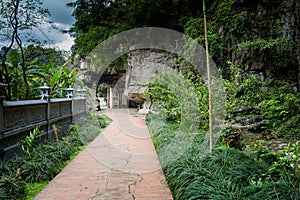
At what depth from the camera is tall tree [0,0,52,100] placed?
5852 millimetres

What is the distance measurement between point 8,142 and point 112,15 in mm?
11178

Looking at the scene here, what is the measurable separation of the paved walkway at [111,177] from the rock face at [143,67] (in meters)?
7.92

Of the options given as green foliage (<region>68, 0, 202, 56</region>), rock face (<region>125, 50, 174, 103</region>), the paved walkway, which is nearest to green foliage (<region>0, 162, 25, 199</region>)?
the paved walkway

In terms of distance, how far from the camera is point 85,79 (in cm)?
1903

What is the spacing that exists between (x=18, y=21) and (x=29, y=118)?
2957 mm

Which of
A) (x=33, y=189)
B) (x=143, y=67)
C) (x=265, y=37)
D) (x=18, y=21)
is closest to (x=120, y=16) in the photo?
(x=143, y=67)

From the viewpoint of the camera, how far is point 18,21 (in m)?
6.10

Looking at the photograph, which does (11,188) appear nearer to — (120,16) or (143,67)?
(143,67)

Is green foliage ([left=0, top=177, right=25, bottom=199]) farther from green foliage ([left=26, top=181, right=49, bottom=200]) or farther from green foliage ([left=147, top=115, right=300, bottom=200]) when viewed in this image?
green foliage ([left=147, top=115, right=300, bottom=200])

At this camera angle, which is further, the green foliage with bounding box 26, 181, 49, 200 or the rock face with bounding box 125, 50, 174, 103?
the rock face with bounding box 125, 50, 174, 103

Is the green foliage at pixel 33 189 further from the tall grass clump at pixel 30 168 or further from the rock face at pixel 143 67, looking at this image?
the rock face at pixel 143 67

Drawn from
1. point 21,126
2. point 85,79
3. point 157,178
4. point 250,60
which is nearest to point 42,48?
point 21,126

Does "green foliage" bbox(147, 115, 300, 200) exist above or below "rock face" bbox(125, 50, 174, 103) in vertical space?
below

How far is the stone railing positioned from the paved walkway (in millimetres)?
966
